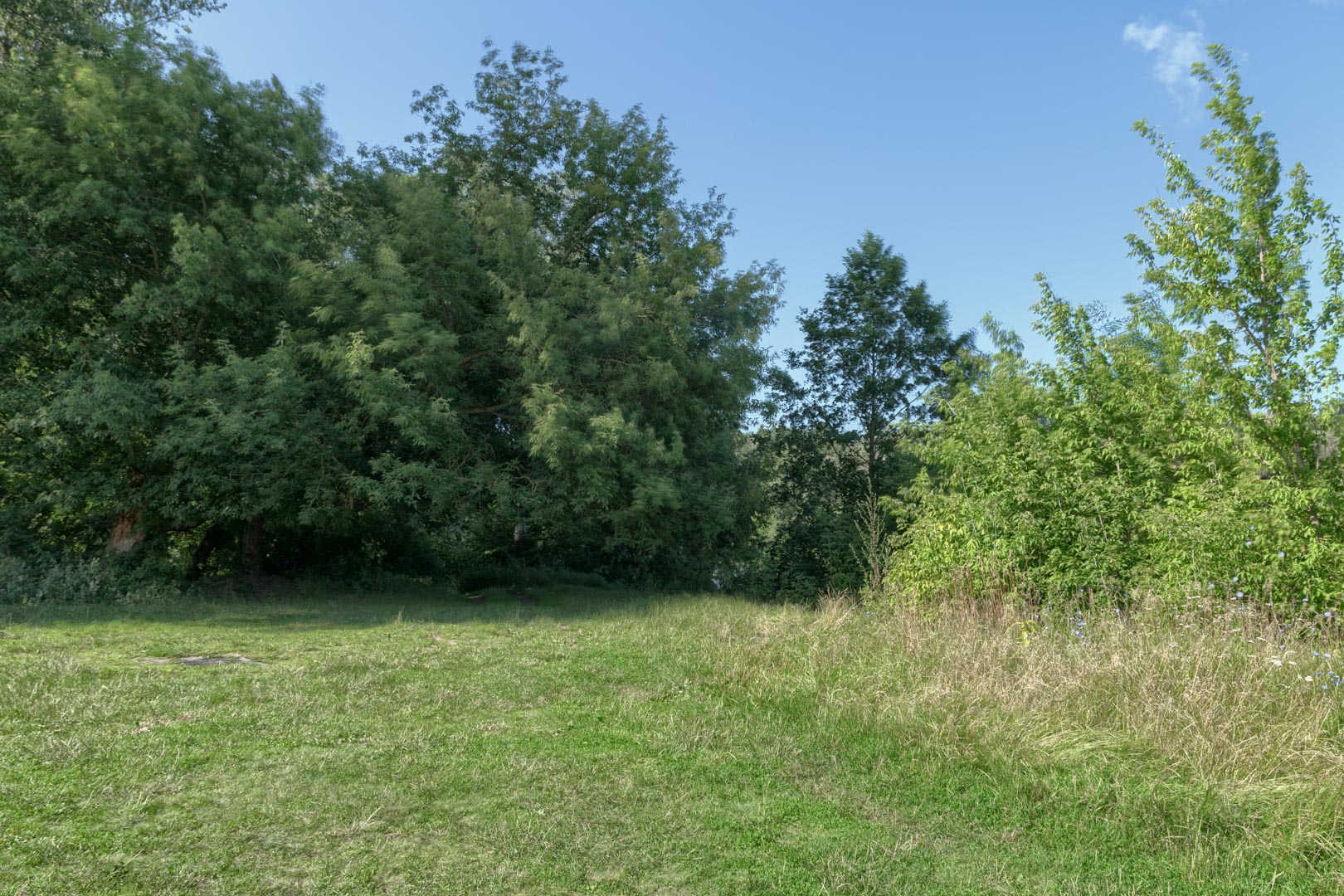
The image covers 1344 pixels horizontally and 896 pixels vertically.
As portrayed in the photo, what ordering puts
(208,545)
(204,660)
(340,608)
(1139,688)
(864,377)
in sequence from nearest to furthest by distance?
1. (1139,688)
2. (204,660)
3. (340,608)
4. (208,545)
5. (864,377)

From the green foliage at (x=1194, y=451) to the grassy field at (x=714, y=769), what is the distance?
3.60 ft

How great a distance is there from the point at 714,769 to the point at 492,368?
13.4 m

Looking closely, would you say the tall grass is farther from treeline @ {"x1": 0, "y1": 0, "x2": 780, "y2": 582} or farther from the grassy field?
treeline @ {"x1": 0, "y1": 0, "x2": 780, "y2": 582}

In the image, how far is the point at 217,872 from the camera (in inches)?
124

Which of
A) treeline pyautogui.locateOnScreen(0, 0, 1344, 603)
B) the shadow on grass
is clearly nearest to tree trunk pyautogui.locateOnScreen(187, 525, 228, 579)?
treeline pyautogui.locateOnScreen(0, 0, 1344, 603)

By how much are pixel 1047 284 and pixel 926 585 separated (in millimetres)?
5004

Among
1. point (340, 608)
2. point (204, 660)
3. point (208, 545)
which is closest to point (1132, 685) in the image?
point (204, 660)

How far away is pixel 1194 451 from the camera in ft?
27.3

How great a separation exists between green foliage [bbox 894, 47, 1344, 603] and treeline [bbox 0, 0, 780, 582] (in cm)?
688

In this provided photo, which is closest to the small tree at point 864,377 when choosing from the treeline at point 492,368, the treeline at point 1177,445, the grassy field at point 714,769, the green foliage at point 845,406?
the green foliage at point 845,406

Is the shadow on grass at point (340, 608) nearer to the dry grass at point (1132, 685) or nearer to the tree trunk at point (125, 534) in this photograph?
the tree trunk at point (125, 534)

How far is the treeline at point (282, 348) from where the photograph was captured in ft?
42.5

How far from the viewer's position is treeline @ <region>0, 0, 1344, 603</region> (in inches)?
316

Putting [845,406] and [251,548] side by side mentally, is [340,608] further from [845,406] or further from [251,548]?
[845,406]
